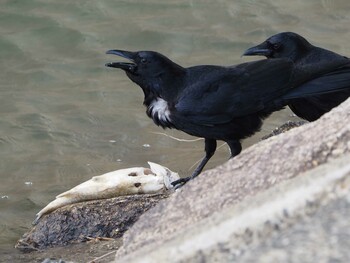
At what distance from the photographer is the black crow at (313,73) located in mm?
6734

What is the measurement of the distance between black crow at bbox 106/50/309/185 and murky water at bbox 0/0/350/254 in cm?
153

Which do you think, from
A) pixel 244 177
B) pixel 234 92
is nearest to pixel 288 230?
pixel 244 177

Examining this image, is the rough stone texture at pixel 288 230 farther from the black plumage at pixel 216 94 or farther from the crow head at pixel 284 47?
the crow head at pixel 284 47

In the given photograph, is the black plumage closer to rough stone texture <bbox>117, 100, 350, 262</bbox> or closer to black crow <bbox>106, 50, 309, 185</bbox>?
black crow <bbox>106, 50, 309, 185</bbox>

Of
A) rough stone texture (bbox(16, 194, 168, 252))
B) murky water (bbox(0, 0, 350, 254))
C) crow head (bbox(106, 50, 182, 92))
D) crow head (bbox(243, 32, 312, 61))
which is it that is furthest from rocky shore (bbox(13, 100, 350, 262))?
murky water (bbox(0, 0, 350, 254))

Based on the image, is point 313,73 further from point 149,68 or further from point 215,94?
point 149,68

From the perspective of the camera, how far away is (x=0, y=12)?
1205 cm

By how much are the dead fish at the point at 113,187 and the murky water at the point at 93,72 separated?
684 millimetres

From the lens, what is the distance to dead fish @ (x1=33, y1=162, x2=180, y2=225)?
6641 mm

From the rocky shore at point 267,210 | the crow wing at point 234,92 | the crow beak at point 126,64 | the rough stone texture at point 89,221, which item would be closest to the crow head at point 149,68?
the crow beak at point 126,64

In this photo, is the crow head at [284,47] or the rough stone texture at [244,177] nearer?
the rough stone texture at [244,177]

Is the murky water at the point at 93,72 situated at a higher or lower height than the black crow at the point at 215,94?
lower

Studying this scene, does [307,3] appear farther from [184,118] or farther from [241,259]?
[241,259]

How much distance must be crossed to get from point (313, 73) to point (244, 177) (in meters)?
3.16
